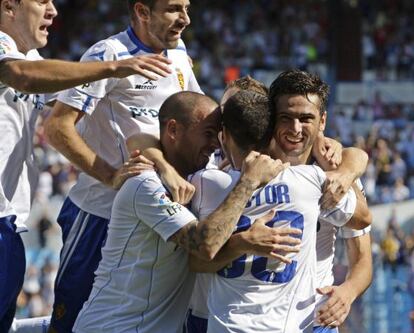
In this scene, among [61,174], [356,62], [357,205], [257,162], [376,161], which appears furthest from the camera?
[356,62]

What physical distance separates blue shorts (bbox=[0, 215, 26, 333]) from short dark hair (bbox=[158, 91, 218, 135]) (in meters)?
1.24

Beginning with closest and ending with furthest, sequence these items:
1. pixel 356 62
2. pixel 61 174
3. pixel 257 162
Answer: pixel 257 162, pixel 61 174, pixel 356 62

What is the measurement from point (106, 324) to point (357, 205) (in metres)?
1.29

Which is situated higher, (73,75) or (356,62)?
(73,75)

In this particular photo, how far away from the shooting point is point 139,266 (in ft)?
15.9

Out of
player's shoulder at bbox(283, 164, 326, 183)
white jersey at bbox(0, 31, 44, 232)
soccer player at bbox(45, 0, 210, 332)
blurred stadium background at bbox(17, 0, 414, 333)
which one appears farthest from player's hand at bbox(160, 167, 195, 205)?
blurred stadium background at bbox(17, 0, 414, 333)

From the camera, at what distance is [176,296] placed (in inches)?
197

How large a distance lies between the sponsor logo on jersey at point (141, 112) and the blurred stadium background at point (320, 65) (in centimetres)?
1106

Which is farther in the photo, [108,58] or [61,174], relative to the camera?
[61,174]

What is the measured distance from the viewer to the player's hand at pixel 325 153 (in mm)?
5305

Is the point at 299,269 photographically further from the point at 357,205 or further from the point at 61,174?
the point at 61,174

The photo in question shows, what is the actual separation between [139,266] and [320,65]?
23.7 meters

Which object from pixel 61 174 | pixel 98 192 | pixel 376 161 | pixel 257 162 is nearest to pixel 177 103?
pixel 257 162

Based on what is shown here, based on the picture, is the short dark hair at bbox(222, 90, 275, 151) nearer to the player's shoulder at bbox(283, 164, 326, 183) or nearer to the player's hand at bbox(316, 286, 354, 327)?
the player's shoulder at bbox(283, 164, 326, 183)
